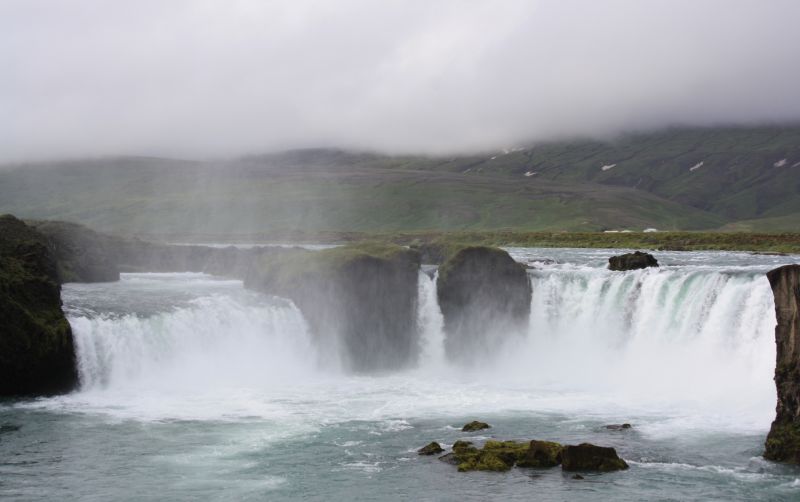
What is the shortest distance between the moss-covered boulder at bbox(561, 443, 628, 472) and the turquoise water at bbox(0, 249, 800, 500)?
0.62 metres

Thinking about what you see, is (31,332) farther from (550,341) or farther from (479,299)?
(550,341)

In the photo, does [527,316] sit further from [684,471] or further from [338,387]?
[684,471]

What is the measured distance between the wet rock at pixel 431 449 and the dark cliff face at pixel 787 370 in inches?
483

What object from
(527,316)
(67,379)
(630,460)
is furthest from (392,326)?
(630,460)

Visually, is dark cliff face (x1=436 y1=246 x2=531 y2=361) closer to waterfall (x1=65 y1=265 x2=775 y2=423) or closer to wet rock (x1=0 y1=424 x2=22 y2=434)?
waterfall (x1=65 y1=265 x2=775 y2=423)

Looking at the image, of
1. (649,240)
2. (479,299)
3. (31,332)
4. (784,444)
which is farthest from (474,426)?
(649,240)

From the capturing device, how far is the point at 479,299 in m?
59.7

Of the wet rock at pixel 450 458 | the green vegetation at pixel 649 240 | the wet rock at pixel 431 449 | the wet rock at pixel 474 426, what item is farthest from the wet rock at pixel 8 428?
the green vegetation at pixel 649 240

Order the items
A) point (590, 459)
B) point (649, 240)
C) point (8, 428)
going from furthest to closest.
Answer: point (649, 240) < point (8, 428) < point (590, 459)

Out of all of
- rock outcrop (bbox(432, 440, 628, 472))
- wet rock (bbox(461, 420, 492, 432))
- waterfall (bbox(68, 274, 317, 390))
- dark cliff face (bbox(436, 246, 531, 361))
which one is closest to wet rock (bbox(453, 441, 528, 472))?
rock outcrop (bbox(432, 440, 628, 472))

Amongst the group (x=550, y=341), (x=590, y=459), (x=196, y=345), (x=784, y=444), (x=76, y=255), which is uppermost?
(x=76, y=255)

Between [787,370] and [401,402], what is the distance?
19.3 meters

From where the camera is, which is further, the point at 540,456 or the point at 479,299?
the point at 479,299

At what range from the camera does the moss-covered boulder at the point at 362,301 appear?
56250 millimetres
